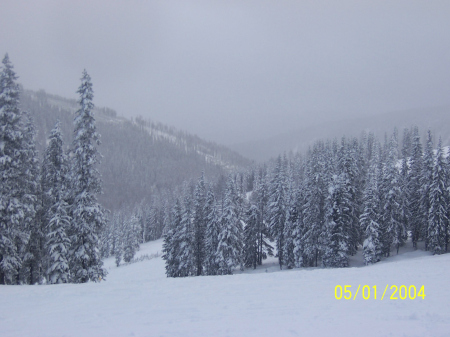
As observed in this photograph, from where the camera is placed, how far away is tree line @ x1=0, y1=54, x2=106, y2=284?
62.8 feet

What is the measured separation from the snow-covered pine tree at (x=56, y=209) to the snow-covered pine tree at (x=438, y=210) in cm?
3840

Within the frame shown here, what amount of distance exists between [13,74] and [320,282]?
2358 centimetres

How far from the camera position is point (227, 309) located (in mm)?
12445

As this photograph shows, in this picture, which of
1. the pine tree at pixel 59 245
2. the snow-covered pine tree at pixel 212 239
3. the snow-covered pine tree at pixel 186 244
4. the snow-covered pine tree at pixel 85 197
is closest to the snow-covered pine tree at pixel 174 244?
the snow-covered pine tree at pixel 186 244

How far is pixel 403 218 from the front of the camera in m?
39.7

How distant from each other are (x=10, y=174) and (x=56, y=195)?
3606mm

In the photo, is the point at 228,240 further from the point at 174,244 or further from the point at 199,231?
the point at 174,244

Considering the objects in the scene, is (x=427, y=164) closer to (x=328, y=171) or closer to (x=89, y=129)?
(x=328, y=171)

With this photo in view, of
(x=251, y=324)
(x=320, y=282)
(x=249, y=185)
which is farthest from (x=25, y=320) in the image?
(x=249, y=185)

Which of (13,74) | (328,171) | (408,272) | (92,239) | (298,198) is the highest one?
(13,74)

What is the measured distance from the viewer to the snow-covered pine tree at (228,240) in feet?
117

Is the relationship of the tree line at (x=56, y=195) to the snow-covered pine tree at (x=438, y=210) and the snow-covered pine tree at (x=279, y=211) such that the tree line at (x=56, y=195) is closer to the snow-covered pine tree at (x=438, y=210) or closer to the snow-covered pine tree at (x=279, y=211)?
the snow-covered pine tree at (x=279, y=211)
